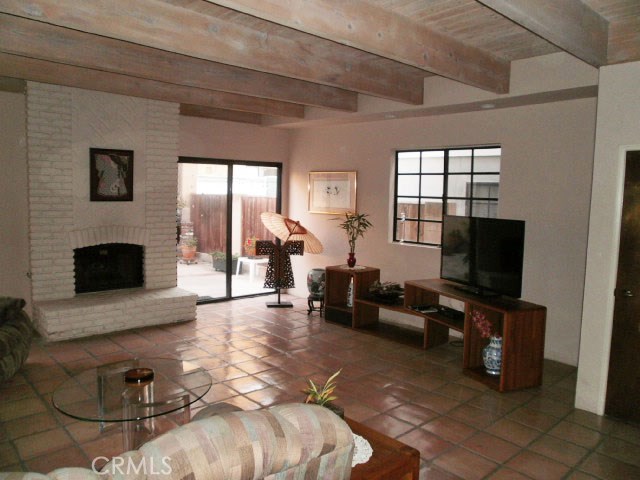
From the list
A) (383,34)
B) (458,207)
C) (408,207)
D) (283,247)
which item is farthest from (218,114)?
(383,34)

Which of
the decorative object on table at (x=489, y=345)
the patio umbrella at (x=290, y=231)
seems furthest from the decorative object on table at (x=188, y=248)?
the decorative object on table at (x=489, y=345)

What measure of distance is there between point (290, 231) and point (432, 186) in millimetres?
1885

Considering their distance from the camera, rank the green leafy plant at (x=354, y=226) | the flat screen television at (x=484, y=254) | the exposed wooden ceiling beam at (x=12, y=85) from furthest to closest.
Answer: the green leafy plant at (x=354, y=226)
the exposed wooden ceiling beam at (x=12, y=85)
the flat screen television at (x=484, y=254)

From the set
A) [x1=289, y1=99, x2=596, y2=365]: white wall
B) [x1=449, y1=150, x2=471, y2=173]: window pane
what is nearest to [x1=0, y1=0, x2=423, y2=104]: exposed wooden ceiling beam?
[x1=289, y1=99, x2=596, y2=365]: white wall

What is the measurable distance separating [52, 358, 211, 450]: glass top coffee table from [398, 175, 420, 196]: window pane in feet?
11.5

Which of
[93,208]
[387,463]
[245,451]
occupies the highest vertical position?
[93,208]

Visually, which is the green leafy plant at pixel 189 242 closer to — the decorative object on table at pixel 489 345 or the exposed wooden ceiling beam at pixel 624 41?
the decorative object on table at pixel 489 345

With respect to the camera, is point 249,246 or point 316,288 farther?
point 249,246

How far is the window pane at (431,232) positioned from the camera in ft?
18.8

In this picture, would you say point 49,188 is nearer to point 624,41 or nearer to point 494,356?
point 494,356

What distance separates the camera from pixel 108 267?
5848 millimetres

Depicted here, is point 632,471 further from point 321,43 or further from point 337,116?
point 337,116

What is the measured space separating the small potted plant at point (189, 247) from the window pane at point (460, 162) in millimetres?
3479

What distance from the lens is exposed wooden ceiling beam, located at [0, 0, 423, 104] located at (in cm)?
288
